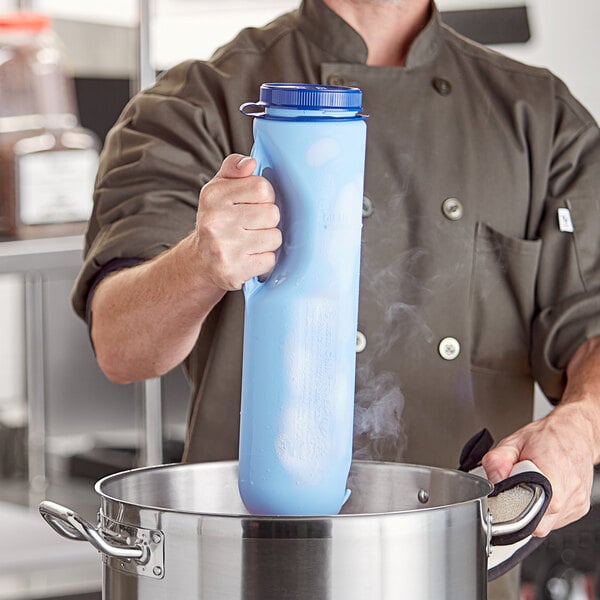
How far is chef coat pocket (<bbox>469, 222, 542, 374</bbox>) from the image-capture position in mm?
1429

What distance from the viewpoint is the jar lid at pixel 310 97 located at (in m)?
0.84

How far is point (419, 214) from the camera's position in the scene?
1419mm

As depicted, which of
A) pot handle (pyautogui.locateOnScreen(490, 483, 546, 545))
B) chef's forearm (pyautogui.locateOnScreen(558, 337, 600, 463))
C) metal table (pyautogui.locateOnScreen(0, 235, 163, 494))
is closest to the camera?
pot handle (pyautogui.locateOnScreen(490, 483, 546, 545))

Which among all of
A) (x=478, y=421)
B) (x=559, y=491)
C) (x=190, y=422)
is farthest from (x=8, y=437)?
(x=559, y=491)

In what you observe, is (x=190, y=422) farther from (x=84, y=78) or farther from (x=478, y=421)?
(x=84, y=78)

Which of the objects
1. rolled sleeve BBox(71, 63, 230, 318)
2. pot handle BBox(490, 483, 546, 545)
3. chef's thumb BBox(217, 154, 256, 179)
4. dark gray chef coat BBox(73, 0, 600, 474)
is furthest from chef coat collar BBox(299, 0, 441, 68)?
pot handle BBox(490, 483, 546, 545)

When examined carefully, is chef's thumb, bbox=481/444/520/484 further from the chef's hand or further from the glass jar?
the glass jar

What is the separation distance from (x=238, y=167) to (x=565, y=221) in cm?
64

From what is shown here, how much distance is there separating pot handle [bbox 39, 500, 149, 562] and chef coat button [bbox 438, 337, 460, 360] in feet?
2.04

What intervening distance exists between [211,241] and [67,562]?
3.97 ft

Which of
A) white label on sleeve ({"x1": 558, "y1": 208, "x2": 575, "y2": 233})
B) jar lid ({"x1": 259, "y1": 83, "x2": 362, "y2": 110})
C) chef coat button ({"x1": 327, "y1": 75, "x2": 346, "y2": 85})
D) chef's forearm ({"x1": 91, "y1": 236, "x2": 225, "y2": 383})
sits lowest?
chef's forearm ({"x1": 91, "y1": 236, "x2": 225, "y2": 383})

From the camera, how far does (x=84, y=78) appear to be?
2506mm

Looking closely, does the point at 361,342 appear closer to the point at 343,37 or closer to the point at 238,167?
the point at 343,37

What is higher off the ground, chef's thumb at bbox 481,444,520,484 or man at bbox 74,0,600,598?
man at bbox 74,0,600,598
